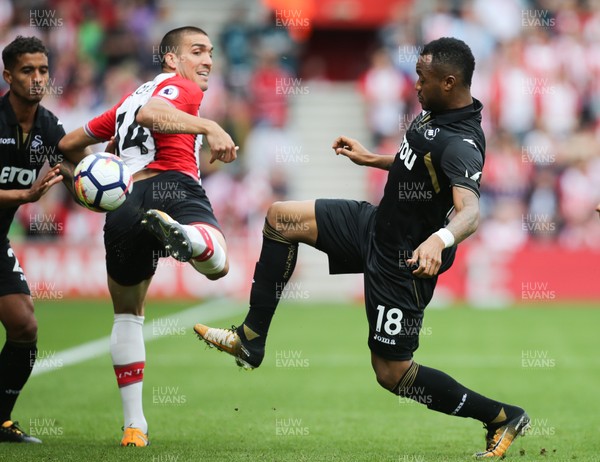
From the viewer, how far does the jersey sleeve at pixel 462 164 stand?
6.19 metres

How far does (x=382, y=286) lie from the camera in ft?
22.1

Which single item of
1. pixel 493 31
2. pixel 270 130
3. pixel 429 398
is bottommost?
pixel 429 398

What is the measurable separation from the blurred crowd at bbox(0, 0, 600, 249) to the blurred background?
3cm

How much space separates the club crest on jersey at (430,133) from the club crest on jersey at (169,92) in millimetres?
1701

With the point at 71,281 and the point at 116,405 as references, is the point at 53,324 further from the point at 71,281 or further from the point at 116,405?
the point at 116,405

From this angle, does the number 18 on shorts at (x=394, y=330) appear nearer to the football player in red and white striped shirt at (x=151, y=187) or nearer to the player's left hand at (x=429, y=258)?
the player's left hand at (x=429, y=258)

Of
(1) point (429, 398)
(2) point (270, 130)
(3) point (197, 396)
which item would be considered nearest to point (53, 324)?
(3) point (197, 396)

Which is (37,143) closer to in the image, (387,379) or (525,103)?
(387,379)

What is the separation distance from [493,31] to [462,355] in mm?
10968

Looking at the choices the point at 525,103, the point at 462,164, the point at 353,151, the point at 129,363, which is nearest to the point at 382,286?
the point at 462,164

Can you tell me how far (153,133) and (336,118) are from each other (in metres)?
16.4

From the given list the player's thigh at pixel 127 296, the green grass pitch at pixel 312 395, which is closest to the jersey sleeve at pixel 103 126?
the player's thigh at pixel 127 296

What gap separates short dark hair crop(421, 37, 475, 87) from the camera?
21.3 ft

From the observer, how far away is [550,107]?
2047 centimetres
